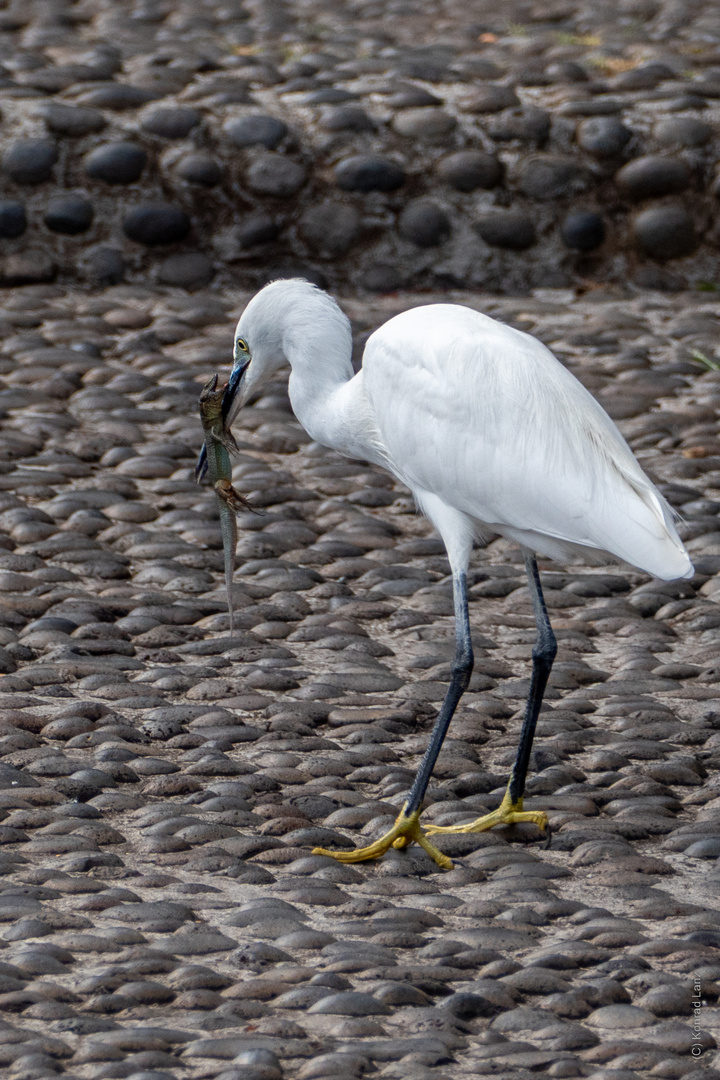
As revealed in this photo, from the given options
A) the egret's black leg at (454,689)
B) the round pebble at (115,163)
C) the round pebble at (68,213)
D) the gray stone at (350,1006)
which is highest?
the round pebble at (115,163)

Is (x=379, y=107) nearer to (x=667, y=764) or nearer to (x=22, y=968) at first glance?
(x=667, y=764)

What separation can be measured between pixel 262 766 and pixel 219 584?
1.31 metres

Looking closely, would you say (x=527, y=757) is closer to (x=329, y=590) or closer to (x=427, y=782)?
(x=427, y=782)

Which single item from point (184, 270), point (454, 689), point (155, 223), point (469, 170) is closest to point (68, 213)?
point (155, 223)

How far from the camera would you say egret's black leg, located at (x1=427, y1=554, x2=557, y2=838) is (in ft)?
11.7

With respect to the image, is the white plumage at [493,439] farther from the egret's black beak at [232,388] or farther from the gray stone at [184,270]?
the gray stone at [184,270]

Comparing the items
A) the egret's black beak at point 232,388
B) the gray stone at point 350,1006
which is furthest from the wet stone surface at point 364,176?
the gray stone at point 350,1006

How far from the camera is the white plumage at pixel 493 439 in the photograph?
3469 millimetres

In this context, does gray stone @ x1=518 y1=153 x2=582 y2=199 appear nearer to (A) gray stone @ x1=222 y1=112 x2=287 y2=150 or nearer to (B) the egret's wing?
(A) gray stone @ x1=222 y1=112 x2=287 y2=150

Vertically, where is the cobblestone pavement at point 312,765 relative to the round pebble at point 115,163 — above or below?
below

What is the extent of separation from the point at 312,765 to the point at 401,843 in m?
0.44

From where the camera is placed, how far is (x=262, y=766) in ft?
12.3

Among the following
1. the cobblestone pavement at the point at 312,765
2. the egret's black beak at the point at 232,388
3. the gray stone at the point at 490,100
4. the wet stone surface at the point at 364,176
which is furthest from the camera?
the gray stone at the point at 490,100

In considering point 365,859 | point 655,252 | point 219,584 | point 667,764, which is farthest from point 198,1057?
point 655,252
